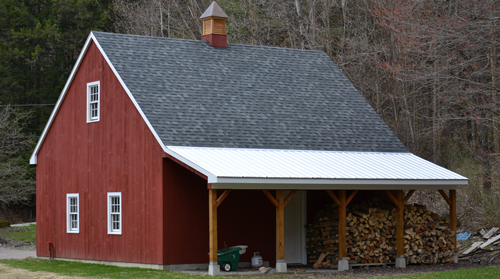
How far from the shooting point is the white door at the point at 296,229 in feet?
62.4

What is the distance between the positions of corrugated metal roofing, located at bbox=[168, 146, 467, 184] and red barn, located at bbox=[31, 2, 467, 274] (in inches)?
2.3

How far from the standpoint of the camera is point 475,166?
990 inches

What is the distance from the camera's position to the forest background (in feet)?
71.6

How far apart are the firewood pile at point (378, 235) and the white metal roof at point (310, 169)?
0.96m

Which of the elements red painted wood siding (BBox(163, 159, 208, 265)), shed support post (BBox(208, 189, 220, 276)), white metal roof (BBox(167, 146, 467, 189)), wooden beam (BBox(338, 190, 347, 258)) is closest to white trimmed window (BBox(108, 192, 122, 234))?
red painted wood siding (BBox(163, 159, 208, 265))

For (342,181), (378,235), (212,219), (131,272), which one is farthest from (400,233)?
(131,272)

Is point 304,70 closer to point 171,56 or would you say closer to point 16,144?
point 171,56

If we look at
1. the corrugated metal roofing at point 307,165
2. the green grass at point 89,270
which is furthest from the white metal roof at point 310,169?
the green grass at point 89,270

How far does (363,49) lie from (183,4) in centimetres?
1300

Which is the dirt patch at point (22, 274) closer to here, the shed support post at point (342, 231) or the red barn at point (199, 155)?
the red barn at point (199, 155)

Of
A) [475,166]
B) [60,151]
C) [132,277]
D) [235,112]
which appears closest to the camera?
[132,277]

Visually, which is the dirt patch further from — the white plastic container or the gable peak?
the gable peak

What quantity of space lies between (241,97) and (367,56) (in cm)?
1133

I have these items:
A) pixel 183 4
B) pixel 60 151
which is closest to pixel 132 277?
pixel 60 151
